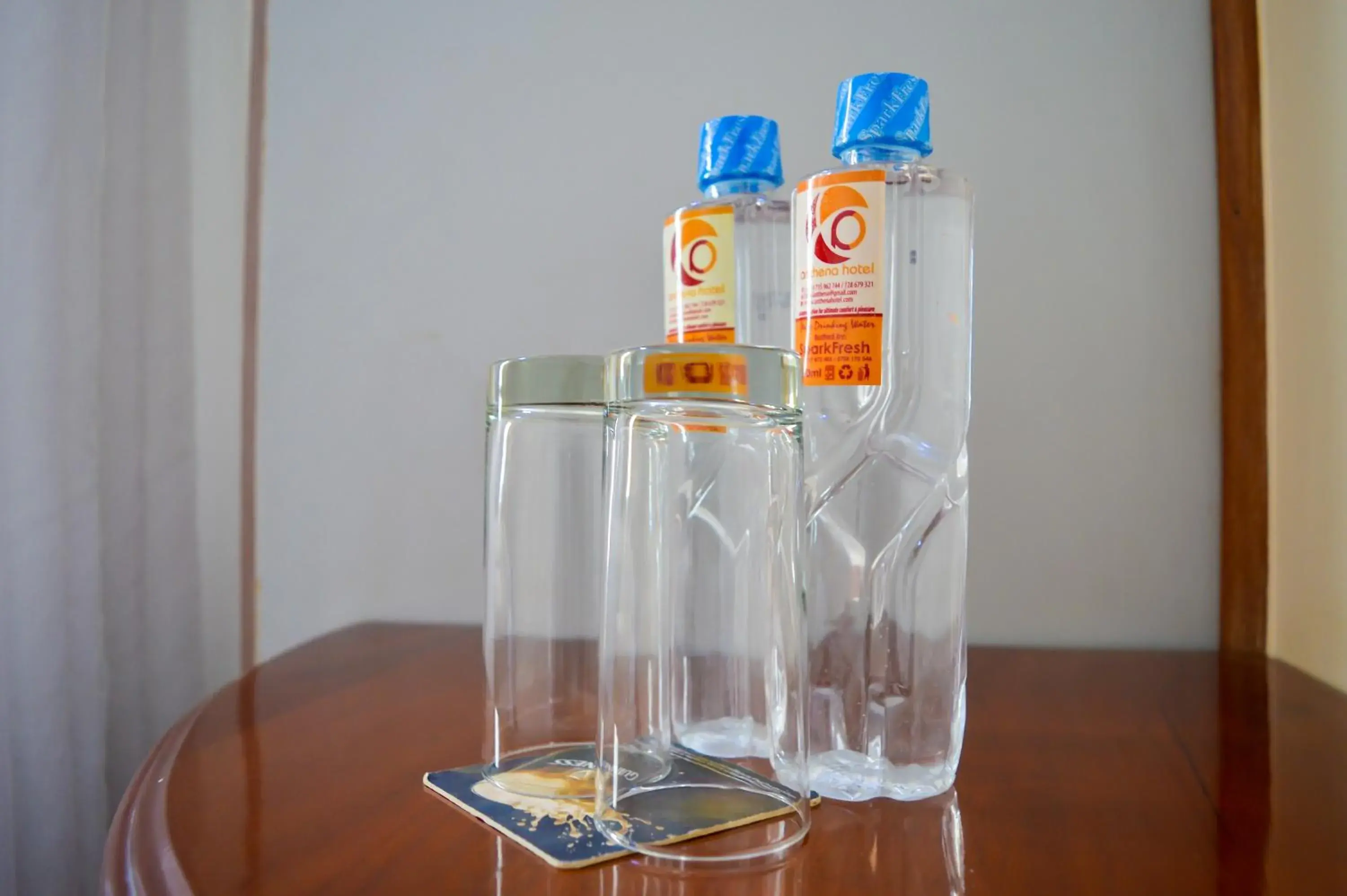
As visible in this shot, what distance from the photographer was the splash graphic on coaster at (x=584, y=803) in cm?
46

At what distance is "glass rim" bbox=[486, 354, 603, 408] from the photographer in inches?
21.8

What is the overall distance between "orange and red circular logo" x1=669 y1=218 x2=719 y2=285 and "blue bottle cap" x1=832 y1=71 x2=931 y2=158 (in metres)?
0.12

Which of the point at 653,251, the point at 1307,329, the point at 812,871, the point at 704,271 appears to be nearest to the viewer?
the point at 812,871

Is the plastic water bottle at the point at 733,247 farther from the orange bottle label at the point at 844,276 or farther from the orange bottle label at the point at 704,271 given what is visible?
the orange bottle label at the point at 844,276

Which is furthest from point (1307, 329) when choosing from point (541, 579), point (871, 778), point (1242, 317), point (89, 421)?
point (89, 421)

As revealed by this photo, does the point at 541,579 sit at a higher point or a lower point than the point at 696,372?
lower

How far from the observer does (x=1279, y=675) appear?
2.71 feet

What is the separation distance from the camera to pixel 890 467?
591 millimetres

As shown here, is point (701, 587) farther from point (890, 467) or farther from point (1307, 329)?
point (1307, 329)

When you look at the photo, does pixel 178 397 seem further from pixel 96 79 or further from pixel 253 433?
pixel 96 79

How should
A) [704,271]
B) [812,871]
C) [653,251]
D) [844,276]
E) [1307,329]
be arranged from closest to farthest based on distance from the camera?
[812,871] → [844,276] → [704,271] → [1307,329] → [653,251]

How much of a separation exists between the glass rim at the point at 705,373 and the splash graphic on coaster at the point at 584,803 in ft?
0.68

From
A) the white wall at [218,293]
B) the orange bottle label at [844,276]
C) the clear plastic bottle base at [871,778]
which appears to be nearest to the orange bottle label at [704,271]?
the orange bottle label at [844,276]

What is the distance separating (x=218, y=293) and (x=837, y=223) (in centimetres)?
84
